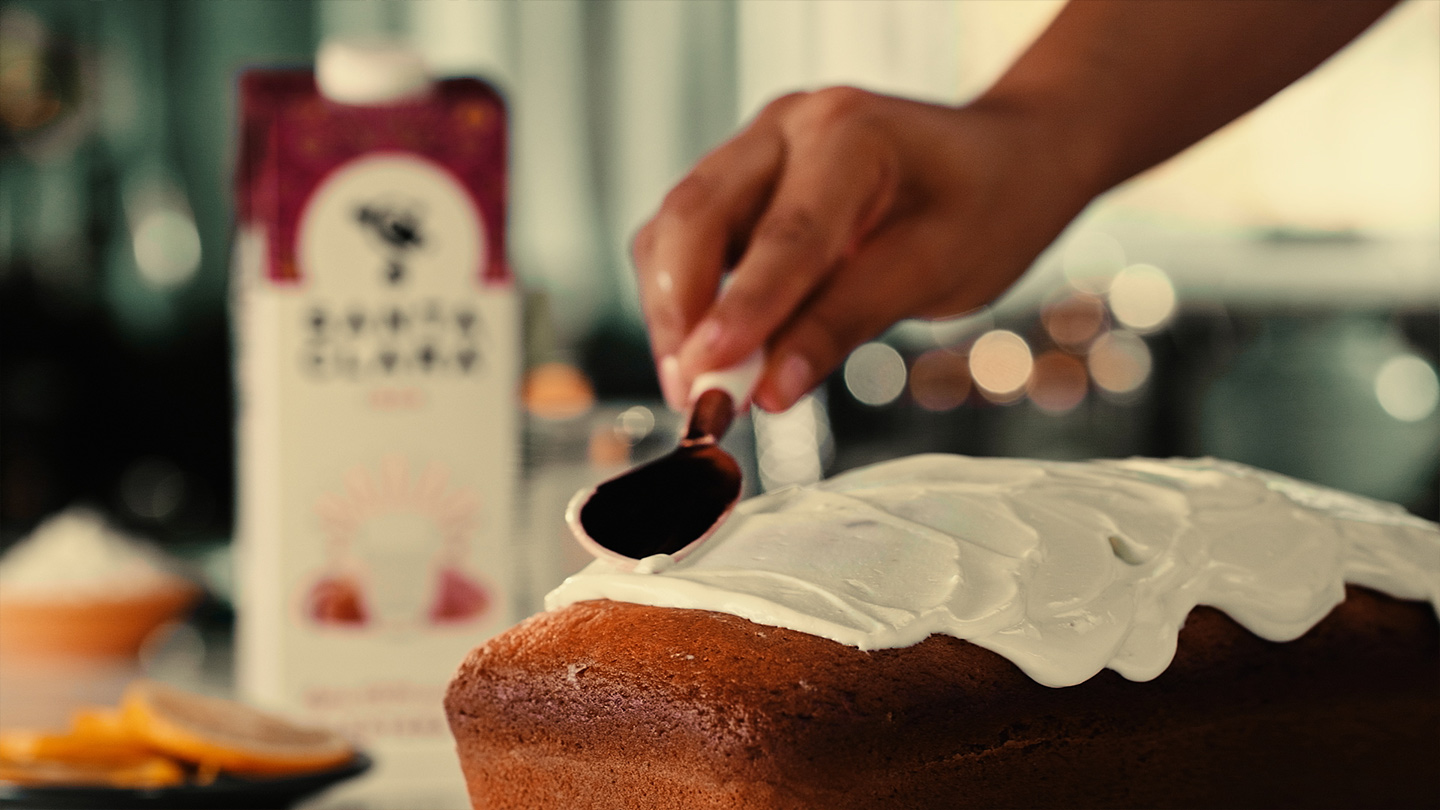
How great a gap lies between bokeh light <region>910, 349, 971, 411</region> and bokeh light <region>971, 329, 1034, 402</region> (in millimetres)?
25

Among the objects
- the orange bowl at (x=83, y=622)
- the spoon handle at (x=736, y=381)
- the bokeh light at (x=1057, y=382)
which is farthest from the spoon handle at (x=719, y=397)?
the bokeh light at (x=1057, y=382)

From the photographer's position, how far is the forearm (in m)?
0.94

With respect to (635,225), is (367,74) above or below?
above

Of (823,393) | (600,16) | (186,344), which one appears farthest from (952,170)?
(186,344)

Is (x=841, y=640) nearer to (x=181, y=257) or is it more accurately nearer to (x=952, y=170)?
(x=952, y=170)

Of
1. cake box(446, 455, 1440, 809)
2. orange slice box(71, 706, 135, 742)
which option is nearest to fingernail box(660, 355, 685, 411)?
cake box(446, 455, 1440, 809)

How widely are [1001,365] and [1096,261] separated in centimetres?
37

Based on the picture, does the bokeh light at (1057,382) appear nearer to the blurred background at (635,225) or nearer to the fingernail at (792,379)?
the blurred background at (635,225)

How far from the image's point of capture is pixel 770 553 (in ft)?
1.99

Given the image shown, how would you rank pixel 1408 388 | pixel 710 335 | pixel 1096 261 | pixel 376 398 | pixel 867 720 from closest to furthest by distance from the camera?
1. pixel 867 720
2. pixel 710 335
3. pixel 376 398
4. pixel 1408 388
5. pixel 1096 261

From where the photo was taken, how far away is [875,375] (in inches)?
106

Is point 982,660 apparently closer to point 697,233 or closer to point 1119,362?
point 697,233

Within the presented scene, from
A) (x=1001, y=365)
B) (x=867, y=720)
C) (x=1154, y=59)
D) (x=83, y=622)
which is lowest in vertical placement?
(x=83, y=622)

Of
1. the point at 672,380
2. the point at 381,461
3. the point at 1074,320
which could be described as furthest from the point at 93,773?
the point at 1074,320
